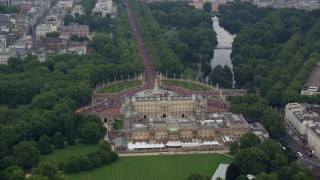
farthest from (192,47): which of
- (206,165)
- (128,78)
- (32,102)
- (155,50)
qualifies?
(206,165)

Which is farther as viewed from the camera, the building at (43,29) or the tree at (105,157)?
the building at (43,29)

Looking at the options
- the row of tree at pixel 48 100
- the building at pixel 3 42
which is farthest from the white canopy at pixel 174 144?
the building at pixel 3 42

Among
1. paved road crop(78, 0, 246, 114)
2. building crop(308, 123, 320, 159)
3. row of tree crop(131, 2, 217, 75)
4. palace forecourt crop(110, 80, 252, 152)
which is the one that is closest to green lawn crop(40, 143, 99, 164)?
palace forecourt crop(110, 80, 252, 152)

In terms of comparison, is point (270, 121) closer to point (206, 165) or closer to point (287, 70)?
point (206, 165)

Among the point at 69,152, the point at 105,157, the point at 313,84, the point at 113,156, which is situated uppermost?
the point at 313,84

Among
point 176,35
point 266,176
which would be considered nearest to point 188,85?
point 176,35

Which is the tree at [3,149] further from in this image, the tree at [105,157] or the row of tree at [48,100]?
the tree at [105,157]

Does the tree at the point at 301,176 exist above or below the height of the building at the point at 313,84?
below

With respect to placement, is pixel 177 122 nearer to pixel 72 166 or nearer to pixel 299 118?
pixel 299 118
